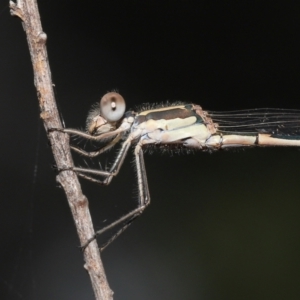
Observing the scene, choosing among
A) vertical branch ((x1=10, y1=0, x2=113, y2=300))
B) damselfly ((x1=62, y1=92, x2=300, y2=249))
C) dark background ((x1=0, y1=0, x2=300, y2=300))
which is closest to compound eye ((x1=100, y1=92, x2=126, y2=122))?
damselfly ((x1=62, y1=92, x2=300, y2=249))

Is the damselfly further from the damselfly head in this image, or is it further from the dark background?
the dark background

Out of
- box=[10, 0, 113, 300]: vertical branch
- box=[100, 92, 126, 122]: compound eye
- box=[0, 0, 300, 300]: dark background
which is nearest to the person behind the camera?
box=[10, 0, 113, 300]: vertical branch

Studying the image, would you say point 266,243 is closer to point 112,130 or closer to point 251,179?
point 251,179

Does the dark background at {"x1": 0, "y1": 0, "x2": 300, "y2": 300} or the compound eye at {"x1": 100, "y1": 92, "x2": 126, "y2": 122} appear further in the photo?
the dark background at {"x1": 0, "y1": 0, "x2": 300, "y2": 300}

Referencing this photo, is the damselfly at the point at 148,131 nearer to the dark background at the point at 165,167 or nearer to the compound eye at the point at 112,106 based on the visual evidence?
the compound eye at the point at 112,106

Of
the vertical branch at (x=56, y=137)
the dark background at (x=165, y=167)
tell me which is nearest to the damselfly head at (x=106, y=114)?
the vertical branch at (x=56, y=137)
